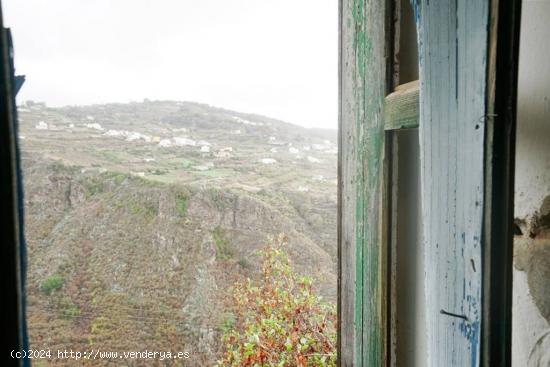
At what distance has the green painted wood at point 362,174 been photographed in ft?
3.13

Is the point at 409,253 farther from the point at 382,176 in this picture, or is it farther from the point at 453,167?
the point at 453,167

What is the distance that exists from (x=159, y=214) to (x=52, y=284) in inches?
67.4

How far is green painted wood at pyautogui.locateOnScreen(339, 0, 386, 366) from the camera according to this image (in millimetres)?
955

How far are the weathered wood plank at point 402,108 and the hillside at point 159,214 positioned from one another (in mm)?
4495

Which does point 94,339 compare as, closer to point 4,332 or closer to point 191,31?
point 4,332

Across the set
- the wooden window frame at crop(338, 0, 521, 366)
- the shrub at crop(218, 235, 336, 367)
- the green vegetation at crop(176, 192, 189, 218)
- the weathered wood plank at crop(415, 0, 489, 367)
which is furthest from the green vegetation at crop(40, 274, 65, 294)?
the weathered wood plank at crop(415, 0, 489, 367)

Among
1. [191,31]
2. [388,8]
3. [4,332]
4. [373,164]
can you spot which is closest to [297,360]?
[373,164]

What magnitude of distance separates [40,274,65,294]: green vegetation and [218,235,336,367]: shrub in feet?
7.91

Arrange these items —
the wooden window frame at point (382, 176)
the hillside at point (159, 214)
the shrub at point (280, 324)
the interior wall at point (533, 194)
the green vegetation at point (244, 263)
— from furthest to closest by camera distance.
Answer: the green vegetation at point (244, 263)
the hillside at point (159, 214)
the shrub at point (280, 324)
the interior wall at point (533, 194)
the wooden window frame at point (382, 176)

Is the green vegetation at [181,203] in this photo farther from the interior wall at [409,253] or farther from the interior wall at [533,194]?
the interior wall at [533,194]

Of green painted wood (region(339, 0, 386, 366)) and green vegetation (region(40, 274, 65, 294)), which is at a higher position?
green painted wood (region(339, 0, 386, 366))

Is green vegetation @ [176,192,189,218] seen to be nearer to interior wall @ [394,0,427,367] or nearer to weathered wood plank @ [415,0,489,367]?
interior wall @ [394,0,427,367]

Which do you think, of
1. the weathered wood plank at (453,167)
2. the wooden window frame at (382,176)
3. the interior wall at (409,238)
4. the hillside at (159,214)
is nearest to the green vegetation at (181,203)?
the hillside at (159,214)

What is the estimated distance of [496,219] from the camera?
1.61 ft
